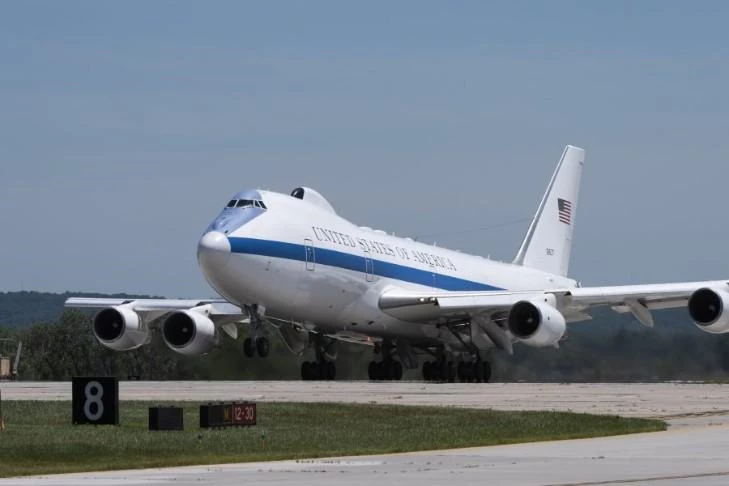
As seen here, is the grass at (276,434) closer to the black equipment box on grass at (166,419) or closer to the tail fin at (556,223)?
the black equipment box on grass at (166,419)

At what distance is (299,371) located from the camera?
5872 centimetres

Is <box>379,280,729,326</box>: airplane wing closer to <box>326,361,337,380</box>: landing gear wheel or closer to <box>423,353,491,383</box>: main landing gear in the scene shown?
<box>423,353,491,383</box>: main landing gear

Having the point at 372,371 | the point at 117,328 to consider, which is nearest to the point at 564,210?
the point at 372,371

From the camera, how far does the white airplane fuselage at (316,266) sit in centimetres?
4956

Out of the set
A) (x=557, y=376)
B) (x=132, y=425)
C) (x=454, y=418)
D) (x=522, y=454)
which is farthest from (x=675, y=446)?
(x=557, y=376)

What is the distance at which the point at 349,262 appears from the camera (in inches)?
2142

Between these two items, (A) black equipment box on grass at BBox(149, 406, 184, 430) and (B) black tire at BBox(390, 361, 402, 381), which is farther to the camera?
(B) black tire at BBox(390, 361, 402, 381)

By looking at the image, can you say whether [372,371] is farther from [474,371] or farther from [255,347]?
[255,347]

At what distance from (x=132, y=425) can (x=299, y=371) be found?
31.2 meters

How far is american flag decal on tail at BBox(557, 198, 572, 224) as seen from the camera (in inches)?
2847

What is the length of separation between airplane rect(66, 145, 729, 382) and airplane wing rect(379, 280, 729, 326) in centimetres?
5

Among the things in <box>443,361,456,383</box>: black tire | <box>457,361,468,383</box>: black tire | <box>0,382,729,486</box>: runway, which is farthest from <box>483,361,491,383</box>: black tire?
<box>0,382,729,486</box>: runway

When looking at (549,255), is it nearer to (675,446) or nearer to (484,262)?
(484,262)

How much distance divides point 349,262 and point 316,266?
2.36 metres
